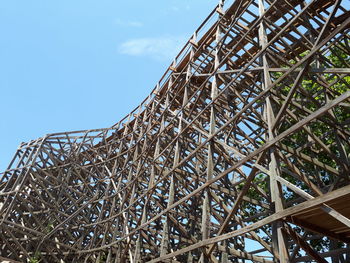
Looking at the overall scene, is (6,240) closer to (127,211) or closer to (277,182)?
(127,211)

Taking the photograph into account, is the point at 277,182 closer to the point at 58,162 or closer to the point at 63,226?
the point at 63,226

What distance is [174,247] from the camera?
1044 cm

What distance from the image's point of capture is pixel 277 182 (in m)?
5.46

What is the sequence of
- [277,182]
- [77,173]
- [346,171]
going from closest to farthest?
[277,182] < [346,171] < [77,173]

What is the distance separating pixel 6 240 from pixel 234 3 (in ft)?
39.6

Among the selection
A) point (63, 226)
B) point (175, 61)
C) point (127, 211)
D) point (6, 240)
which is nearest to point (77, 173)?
Result: point (63, 226)

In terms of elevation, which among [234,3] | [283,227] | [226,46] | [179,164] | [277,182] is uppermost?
[234,3]

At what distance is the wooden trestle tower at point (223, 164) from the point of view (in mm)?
5840

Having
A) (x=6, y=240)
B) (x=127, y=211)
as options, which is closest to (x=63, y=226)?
(x=6, y=240)

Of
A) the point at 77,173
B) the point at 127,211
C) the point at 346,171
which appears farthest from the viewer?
the point at 77,173

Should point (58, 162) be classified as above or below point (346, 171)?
above

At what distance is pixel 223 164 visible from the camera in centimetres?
1043

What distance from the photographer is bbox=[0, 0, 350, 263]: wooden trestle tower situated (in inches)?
230

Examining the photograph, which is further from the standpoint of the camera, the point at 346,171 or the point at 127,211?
the point at 127,211
